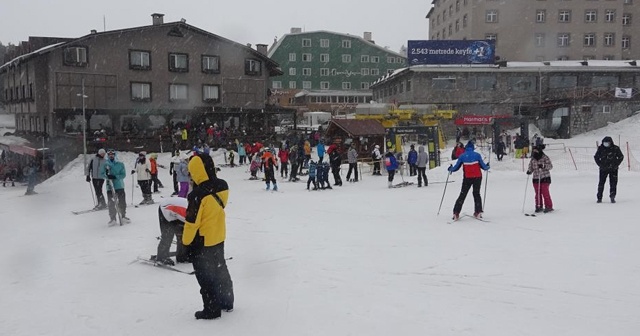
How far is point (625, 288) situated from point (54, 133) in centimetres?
3404

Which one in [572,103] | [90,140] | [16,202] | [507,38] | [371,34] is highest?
[371,34]

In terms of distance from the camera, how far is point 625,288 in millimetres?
6004

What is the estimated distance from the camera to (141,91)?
35281mm

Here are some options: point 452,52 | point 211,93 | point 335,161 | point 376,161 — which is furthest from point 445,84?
point 335,161

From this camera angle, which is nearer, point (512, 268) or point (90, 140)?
point (512, 268)

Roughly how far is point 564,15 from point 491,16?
322 inches

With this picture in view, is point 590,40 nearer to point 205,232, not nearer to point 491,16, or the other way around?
point 491,16

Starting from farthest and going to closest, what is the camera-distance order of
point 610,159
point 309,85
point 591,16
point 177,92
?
point 309,85 → point 591,16 → point 177,92 → point 610,159

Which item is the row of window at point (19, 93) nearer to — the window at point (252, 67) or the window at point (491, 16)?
the window at point (252, 67)

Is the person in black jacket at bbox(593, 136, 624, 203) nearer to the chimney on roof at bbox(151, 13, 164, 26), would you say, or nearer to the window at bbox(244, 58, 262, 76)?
the window at bbox(244, 58, 262, 76)

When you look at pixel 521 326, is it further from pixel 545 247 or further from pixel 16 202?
pixel 16 202

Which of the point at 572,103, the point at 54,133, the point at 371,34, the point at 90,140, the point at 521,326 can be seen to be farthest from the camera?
the point at 371,34

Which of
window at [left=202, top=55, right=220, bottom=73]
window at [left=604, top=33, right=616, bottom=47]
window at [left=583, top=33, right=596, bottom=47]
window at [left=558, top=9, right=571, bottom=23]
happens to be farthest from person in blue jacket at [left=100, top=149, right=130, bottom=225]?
window at [left=604, top=33, right=616, bottom=47]

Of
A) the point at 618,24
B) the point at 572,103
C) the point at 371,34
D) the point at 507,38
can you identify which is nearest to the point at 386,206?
the point at 572,103
